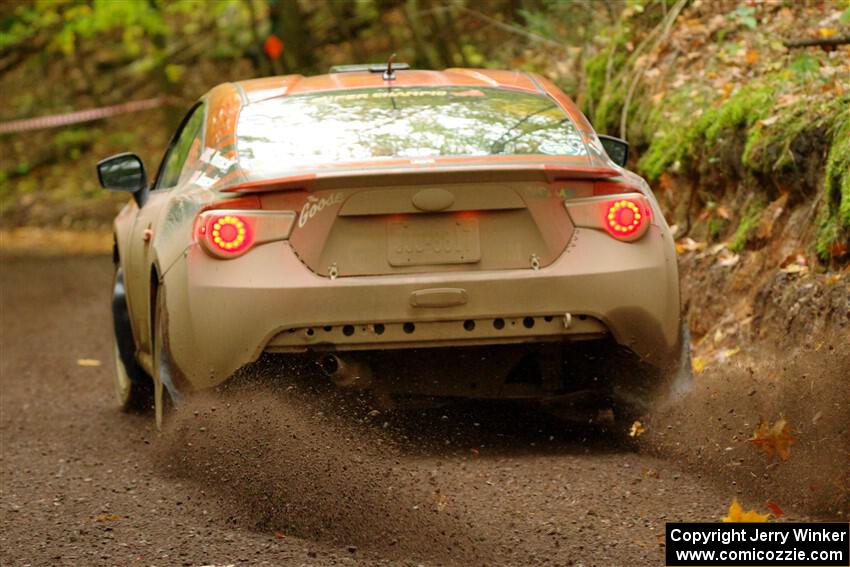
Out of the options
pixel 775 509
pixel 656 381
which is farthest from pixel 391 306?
pixel 775 509

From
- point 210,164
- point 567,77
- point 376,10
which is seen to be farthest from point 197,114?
point 376,10

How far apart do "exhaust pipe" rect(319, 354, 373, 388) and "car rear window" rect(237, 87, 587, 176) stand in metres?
0.86

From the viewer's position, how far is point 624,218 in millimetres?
6332

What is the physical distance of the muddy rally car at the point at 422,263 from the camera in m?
6.11

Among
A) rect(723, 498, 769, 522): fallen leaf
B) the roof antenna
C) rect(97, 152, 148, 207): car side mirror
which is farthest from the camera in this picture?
rect(97, 152, 148, 207): car side mirror

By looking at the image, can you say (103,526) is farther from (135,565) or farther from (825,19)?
(825,19)

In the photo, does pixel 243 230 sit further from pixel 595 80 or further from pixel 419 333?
pixel 595 80

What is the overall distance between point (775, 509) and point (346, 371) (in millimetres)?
1972

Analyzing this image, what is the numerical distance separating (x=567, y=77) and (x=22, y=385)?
6037 mm

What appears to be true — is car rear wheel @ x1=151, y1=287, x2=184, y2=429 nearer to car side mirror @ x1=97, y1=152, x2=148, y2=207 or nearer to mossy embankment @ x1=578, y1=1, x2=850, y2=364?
car side mirror @ x1=97, y1=152, x2=148, y2=207

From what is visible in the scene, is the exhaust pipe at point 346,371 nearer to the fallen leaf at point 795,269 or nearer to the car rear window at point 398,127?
the car rear window at point 398,127

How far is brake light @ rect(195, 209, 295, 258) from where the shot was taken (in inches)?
241
